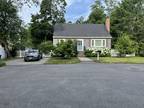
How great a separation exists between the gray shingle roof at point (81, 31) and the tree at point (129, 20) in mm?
7180

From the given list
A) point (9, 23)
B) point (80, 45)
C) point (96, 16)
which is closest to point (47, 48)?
point (80, 45)

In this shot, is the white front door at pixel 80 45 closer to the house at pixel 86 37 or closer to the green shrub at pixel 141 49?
the house at pixel 86 37

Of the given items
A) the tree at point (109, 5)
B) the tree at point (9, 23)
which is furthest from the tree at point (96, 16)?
the tree at point (9, 23)

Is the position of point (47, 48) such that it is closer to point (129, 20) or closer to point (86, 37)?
point (86, 37)

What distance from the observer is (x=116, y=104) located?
33.8 ft

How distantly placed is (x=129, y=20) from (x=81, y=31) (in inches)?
470

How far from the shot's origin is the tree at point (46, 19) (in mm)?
63184

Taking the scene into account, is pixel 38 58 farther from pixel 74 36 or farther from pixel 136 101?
pixel 136 101

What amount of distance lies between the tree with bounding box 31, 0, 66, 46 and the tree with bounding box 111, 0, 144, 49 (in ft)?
35.8

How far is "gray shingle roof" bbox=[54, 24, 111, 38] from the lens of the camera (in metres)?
54.2

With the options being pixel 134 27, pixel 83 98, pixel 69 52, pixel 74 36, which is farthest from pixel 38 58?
pixel 83 98

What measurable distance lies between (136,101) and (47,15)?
190 ft

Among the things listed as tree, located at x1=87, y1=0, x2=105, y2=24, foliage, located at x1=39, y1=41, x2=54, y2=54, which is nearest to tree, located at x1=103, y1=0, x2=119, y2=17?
tree, located at x1=87, y1=0, x2=105, y2=24

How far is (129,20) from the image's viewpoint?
62906mm
